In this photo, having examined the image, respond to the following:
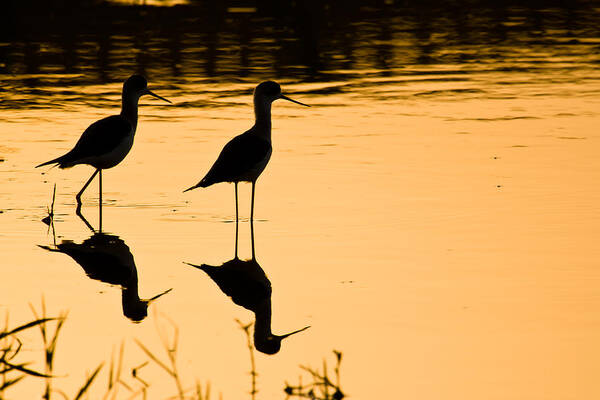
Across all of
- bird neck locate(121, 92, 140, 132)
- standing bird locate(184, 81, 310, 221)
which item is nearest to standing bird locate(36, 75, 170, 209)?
bird neck locate(121, 92, 140, 132)

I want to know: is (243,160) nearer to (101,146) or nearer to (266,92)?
(266,92)

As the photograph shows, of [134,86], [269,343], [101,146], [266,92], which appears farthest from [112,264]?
[134,86]

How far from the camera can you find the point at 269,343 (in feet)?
27.6

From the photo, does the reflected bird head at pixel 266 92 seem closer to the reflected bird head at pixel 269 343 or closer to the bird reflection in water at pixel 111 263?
the bird reflection in water at pixel 111 263

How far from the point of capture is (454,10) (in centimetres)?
3225

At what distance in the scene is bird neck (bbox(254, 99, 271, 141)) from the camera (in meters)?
13.0

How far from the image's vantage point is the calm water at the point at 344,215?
8.12 meters

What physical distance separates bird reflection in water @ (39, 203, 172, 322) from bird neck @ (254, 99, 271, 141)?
2042mm

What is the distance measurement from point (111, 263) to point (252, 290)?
151 cm

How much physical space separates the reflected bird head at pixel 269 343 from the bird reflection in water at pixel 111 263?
1022 mm

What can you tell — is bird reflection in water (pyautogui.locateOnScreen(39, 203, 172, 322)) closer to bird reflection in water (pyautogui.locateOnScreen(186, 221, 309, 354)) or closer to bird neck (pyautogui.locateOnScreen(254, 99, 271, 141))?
bird reflection in water (pyautogui.locateOnScreen(186, 221, 309, 354))

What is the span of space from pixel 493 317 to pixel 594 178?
5072 mm

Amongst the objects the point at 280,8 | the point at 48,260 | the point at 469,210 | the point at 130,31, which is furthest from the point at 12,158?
the point at 280,8

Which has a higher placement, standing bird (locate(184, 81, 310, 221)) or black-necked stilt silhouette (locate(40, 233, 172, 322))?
standing bird (locate(184, 81, 310, 221))
